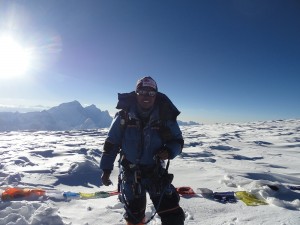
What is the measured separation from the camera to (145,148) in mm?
4336

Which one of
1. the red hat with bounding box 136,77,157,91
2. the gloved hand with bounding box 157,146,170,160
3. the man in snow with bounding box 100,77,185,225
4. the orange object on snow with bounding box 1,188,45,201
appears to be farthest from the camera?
the orange object on snow with bounding box 1,188,45,201

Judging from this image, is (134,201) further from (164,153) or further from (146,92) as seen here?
(146,92)

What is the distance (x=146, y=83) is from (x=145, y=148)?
3.51ft

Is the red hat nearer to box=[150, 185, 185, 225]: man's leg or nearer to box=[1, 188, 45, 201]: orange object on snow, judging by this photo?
box=[150, 185, 185, 225]: man's leg

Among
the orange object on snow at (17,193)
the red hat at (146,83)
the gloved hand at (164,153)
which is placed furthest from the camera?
the orange object on snow at (17,193)

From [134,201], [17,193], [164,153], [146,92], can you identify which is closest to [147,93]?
[146,92]

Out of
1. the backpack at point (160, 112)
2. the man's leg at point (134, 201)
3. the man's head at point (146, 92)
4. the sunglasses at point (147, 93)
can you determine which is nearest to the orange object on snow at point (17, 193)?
the man's leg at point (134, 201)

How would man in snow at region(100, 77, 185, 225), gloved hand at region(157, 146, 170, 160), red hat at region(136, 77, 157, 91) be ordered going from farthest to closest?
red hat at region(136, 77, 157, 91) → man in snow at region(100, 77, 185, 225) → gloved hand at region(157, 146, 170, 160)

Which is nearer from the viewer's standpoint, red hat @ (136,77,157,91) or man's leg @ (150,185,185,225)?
man's leg @ (150,185,185,225)

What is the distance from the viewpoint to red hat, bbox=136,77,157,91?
174 inches

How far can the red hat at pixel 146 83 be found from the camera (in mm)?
4423

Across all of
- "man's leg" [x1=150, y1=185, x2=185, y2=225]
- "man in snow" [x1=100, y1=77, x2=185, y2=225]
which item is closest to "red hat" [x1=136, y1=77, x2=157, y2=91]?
"man in snow" [x1=100, y1=77, x2=185, y2=225]

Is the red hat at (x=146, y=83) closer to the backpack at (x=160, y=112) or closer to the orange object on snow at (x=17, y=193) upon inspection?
the backpack at (x=160, y=112)

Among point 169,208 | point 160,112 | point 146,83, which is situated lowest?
point 169,208
